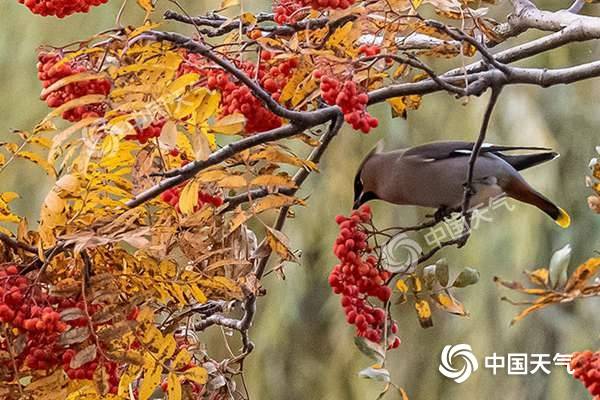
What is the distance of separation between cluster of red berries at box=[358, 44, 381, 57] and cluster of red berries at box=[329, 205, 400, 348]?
139 mm

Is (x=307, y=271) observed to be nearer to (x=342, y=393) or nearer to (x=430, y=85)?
(x=342, y=393)

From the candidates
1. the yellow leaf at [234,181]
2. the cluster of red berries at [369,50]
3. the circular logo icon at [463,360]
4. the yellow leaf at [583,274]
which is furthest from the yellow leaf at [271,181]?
the circular logo icon at [463,360]

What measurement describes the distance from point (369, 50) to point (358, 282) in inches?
7.4

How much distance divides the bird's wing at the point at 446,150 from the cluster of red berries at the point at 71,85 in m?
0.35

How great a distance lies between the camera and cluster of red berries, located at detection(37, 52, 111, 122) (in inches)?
25.7

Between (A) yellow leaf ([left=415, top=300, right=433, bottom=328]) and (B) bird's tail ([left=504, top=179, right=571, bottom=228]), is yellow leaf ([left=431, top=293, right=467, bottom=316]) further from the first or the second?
(B) bird's tail ([left=504, top=179, right=571, bottom=228])

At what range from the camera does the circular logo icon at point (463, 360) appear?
0.97 m

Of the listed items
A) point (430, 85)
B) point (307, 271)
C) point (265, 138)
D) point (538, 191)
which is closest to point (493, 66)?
point (430, 85)

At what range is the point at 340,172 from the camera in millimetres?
1026

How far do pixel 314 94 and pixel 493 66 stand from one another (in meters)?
0.13

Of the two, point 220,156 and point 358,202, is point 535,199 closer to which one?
point 358,202

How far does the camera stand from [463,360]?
97cm

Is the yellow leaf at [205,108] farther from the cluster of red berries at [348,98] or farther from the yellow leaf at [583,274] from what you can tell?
the yellow leaf at [583,274]

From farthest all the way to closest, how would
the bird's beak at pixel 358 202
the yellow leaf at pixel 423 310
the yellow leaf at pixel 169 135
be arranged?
the bird's beak at pixel 358 202
the yellow leaf at pixel 423 310
the yellow leaf at pixel 169 135
